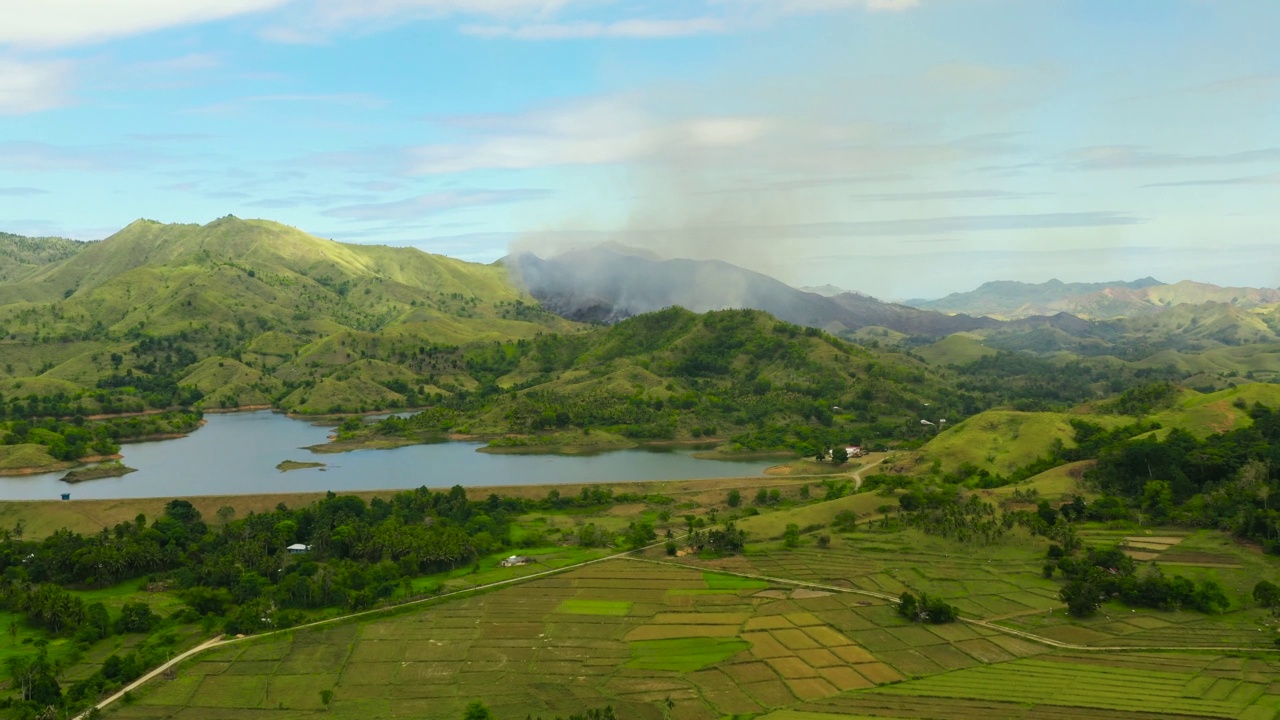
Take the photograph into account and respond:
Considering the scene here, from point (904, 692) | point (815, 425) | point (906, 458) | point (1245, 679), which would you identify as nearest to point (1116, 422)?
point (906, 458)

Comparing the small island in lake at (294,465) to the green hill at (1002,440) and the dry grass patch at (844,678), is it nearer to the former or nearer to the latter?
the green hill at (1002,440)

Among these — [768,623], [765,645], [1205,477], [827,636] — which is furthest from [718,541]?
[1205,477]

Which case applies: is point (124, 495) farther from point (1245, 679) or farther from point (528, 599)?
point (1245, 679)

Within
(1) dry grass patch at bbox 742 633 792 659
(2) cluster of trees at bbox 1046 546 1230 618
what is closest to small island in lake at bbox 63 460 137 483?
(1) dry grass patch at bbox 742 633 792 659

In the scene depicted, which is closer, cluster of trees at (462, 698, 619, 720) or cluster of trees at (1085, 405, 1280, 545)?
cluster of trees at (462, 698, 619, 720)

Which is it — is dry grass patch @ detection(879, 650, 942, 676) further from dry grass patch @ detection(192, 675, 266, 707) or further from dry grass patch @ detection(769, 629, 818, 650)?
dry grass patch @ detection(192, 675, 266, 707)

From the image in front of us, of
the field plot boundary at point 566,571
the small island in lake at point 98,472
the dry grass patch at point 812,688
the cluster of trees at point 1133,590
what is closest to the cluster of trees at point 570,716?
the dry grass patch at point 812,688
